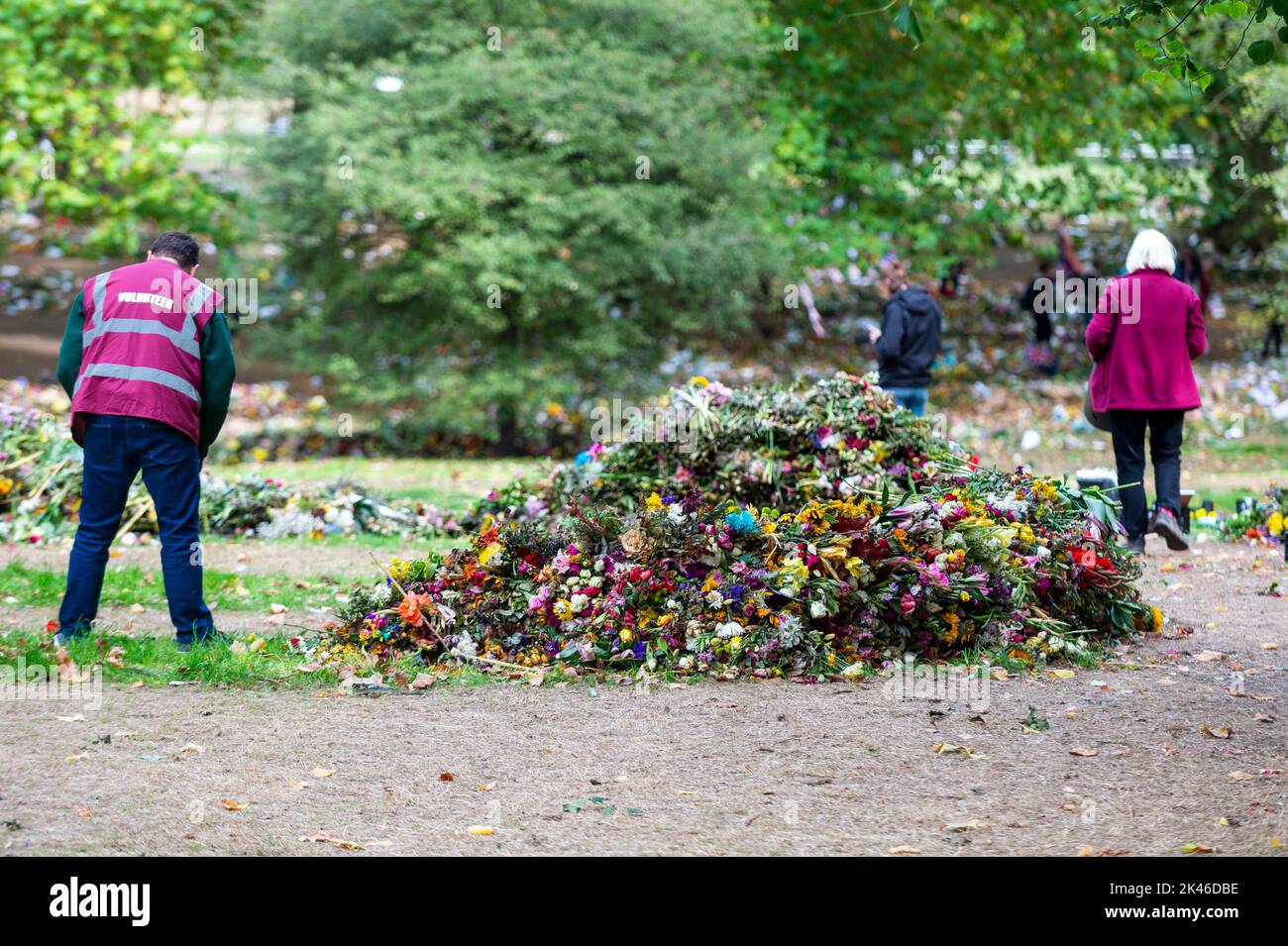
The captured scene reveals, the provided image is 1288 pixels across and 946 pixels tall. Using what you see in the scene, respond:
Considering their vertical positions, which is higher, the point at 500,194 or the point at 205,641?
the point at 500,194

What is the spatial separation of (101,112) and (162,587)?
12678 millimetres

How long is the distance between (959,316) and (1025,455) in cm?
749

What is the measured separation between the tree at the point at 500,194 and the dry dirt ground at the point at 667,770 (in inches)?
369

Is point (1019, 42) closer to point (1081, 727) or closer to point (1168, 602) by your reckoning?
point (1168, 602)

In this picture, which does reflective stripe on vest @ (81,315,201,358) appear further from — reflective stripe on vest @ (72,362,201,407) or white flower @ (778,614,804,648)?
white flower @ (778,614,804,648)

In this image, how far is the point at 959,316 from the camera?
72.1 feet

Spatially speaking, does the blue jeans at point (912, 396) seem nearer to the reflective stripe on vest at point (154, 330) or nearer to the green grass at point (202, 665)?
the green grass at point (202, 665)

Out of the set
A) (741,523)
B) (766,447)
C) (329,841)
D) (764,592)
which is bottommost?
(329,841)

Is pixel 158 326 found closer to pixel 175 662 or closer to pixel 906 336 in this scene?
pixel 175 662

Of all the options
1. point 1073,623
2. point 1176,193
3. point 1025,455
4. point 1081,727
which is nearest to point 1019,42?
point 1176,193

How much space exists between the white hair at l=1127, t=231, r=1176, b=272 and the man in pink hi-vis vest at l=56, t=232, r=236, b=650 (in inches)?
190

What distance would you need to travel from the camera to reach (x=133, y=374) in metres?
5.51

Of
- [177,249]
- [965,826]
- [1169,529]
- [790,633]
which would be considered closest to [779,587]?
[790,633]

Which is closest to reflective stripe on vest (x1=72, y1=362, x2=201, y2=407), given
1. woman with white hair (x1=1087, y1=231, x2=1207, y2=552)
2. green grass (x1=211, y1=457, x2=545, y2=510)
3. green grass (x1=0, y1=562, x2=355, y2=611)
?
green grass (x1=0, y1=562, x2=355, y2=611)
